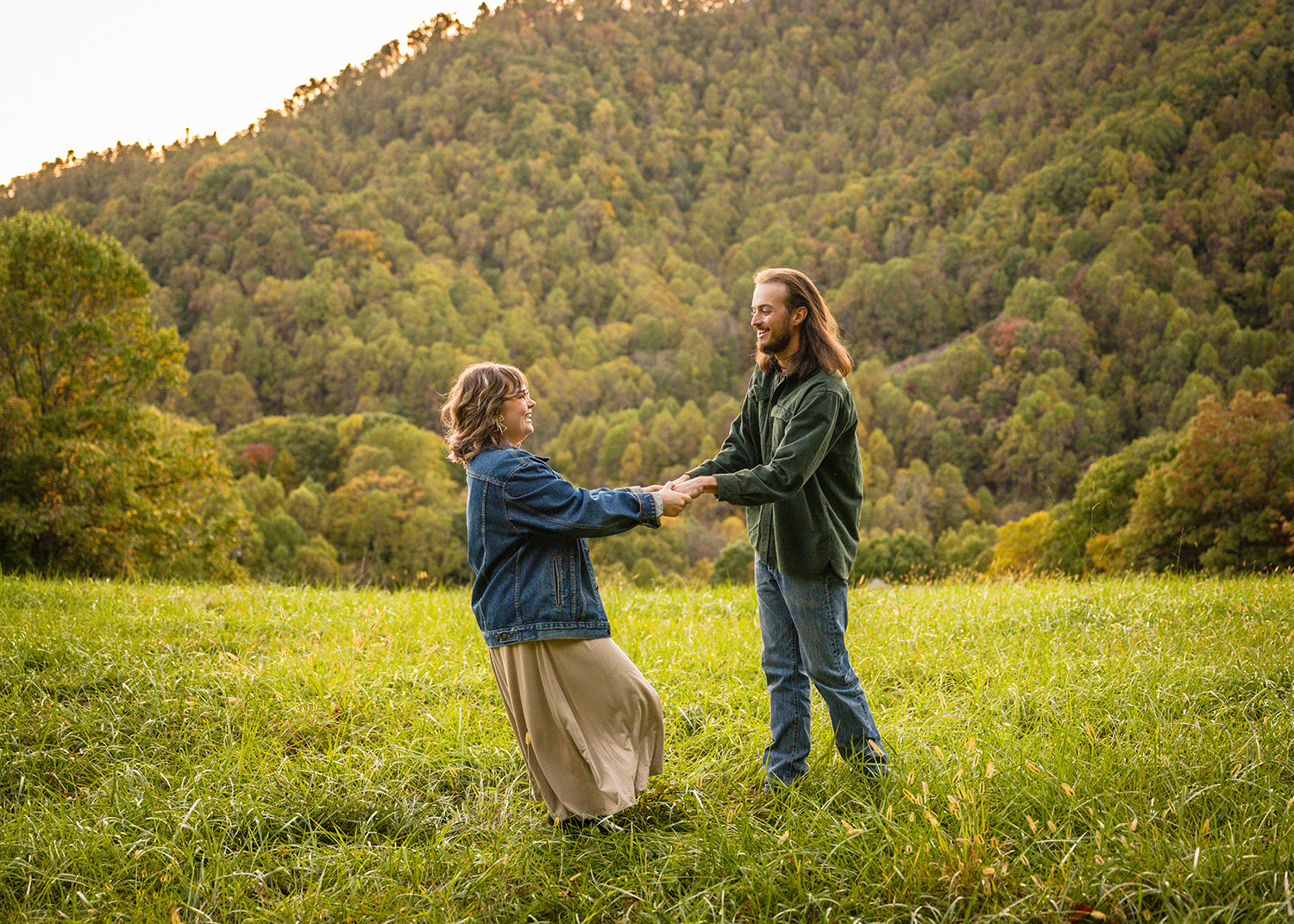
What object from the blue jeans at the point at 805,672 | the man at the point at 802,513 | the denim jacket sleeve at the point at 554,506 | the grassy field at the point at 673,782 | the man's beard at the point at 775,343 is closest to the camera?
the grassy field at the point at 673,782

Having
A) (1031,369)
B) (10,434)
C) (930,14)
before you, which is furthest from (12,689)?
(930,14)

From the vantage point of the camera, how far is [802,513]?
334cm

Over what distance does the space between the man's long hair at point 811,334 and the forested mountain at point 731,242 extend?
20.0 m

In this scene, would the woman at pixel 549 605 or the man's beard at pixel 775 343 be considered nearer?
the woman at pixel 549 605

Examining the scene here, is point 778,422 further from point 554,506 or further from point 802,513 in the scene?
point 554,506

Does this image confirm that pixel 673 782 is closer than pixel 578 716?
No

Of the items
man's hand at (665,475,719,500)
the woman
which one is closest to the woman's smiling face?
the woman

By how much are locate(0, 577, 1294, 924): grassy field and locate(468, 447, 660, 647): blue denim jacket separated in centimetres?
85

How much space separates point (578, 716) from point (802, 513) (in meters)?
1.18

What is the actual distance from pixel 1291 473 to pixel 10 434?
2576 cm

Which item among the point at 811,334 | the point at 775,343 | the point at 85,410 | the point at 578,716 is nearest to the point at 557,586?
the point at 578,716

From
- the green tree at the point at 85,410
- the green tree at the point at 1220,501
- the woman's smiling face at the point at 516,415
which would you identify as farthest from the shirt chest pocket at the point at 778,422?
the green tree at the point at 1220,501

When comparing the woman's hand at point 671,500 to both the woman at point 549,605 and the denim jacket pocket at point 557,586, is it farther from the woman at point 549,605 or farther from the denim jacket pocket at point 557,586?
the denim jacket pocket at point 557,586

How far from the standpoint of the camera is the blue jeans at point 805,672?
133 inches
